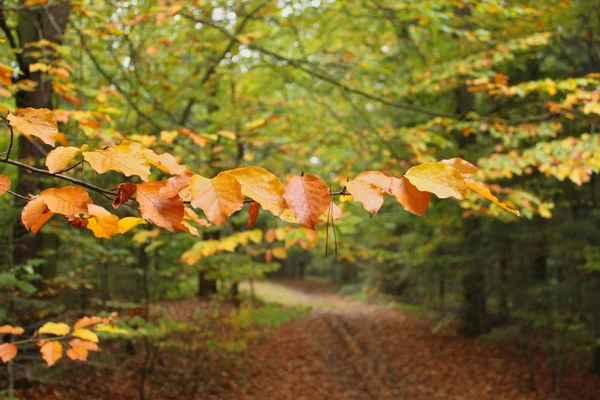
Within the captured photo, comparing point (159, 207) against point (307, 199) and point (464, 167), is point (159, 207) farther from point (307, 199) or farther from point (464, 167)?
point (464, 167)

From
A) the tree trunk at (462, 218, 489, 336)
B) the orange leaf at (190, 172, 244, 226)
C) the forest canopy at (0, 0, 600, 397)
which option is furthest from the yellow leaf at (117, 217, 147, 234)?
the tree trunk at (462, 218, 489, 336)

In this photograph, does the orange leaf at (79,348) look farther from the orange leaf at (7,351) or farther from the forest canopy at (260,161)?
the orange leaf at (7,351)

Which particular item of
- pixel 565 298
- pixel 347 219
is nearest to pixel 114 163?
pixel 347 219

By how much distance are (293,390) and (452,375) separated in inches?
114

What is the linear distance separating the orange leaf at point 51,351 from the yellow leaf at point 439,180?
1.60 meters

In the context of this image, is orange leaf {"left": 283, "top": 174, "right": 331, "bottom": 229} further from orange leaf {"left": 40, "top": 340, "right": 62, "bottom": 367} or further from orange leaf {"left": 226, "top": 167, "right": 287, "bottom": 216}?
orange leaf {"left": 40, "top": 340, "right": 62, "bottom": 367}

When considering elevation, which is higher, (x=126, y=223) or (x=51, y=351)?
(x=126, y=223)

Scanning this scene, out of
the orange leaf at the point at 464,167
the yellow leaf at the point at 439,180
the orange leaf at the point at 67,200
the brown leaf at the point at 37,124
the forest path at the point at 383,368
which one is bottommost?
the forest path at the point at 383,368

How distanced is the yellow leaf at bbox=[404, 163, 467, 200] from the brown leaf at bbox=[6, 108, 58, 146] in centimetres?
84

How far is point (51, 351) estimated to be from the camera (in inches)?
68.3

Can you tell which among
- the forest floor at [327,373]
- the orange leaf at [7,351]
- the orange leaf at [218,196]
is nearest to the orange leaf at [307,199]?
the orange leaf at [218,196]

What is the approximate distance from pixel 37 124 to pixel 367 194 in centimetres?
80

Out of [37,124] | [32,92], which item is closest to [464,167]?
[37,124]

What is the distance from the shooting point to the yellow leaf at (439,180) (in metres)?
0.92
